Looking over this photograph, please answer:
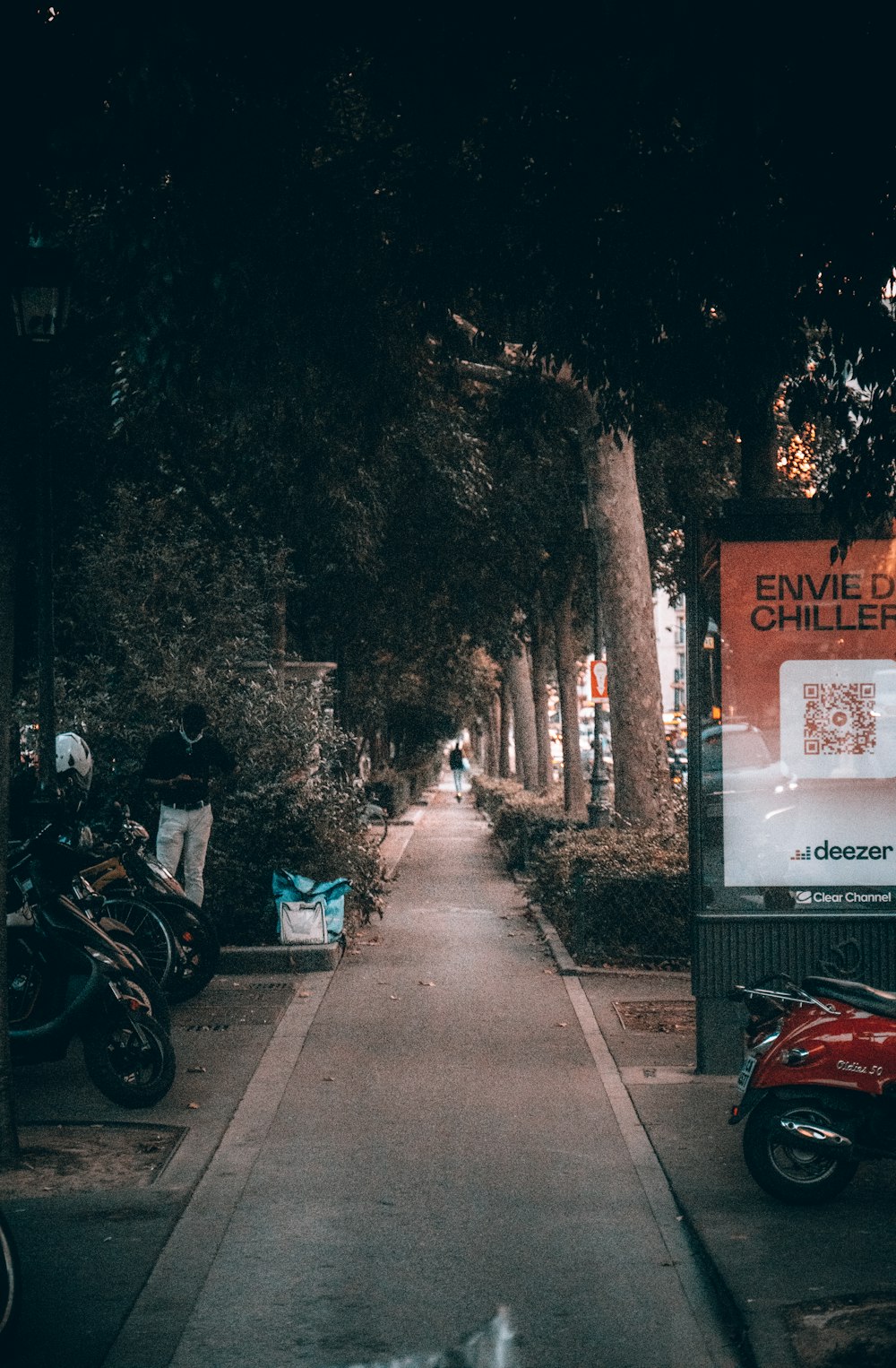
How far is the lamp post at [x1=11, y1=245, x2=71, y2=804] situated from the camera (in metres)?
7.65

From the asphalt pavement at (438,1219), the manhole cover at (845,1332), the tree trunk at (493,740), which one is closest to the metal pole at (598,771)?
the asphalt pavement at (438,1219)

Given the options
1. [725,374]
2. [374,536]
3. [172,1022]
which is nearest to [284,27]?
[725,374]

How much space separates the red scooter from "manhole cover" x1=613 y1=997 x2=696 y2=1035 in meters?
3.47

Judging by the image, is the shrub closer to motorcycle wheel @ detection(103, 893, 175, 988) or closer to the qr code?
motorcycle wheel @ detection(103, 893, 175, 988)

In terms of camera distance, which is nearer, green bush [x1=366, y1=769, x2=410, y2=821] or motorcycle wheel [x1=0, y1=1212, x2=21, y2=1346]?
motorcycle wheel [x1=0, y1=1212, x2=21, y2=1346]

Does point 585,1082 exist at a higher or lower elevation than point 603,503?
lower

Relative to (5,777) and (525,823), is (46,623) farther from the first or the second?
(525,823)

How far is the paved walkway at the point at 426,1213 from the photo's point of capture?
15.3ft

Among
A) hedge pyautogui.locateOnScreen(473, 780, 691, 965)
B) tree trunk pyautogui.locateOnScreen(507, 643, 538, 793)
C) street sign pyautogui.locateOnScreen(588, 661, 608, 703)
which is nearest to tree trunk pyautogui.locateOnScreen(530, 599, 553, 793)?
tree trunk pyautogui.locateOnScreen(507, 643, 538, 793)

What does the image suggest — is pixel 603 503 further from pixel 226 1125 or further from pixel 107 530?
pixel 226 1125

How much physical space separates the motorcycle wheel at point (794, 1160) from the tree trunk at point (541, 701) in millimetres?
23433

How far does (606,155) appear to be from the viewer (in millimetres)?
7867

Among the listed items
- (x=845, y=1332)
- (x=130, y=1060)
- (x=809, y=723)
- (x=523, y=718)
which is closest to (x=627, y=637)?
(x=809, y=723)

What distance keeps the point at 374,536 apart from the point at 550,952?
8937mm
